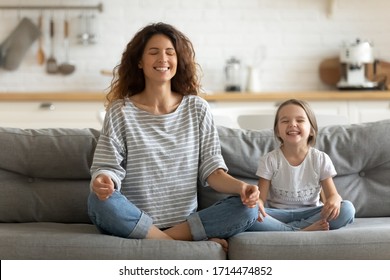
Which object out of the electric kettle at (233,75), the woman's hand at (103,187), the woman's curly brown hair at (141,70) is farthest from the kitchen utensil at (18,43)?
the woman's hand at (103,187)

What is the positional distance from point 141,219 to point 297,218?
1.86 feet

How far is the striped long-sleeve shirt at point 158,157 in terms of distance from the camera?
2430mm

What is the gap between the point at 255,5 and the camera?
519 centimetres

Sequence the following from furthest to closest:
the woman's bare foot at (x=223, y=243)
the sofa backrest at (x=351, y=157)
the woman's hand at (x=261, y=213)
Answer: the sofa backrest at (x=351, y=157) → the woman's hand at (x=261, y=213) → the woman's bare foot at (x=223, y=243)

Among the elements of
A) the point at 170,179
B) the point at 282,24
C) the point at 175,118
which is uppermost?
the point at 282,24

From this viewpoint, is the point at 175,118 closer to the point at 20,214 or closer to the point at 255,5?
the point at 20,214

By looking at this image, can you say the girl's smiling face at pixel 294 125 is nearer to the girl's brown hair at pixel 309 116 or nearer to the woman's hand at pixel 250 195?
the girl's brown hair at pixel 309 116

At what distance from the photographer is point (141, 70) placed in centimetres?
263

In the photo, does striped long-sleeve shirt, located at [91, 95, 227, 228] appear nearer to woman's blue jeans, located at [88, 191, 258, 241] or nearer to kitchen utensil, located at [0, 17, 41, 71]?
woman's blue jeans, located at [88, 191, 258, 241]

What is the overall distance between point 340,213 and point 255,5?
309cm

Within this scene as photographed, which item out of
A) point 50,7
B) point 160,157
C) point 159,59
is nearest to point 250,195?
point 160,157

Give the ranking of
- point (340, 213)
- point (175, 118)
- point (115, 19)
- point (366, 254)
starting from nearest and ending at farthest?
1. point (366, 254)
2. point (340, 213)
3. point (175, 118)
4. point (115, 19)

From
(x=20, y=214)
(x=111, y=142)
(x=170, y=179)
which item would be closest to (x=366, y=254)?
(x=170, y=179)

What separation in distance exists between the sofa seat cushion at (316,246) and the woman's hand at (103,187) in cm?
42
